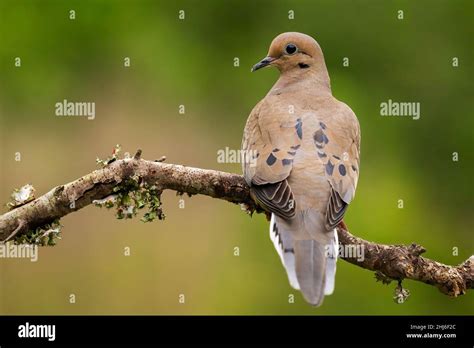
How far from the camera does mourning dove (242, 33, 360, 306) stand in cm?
590

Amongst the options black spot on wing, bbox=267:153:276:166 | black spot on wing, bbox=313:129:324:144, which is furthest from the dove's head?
black spot on wing, bbox=267:153:276:166

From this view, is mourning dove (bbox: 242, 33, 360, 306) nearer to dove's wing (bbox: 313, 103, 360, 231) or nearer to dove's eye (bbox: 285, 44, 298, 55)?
dove's wing (bbox: 313, 103, 360, 231)

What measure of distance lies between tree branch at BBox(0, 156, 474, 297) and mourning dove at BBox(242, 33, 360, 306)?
21 cm

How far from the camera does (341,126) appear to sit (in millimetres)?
6879

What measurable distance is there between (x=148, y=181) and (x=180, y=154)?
3625 mm

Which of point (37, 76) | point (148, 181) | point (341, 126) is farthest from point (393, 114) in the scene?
point (148, 181)

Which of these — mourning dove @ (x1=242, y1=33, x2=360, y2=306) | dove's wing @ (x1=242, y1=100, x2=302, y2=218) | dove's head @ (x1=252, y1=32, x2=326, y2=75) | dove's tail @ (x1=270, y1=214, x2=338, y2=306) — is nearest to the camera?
dove's tail @ (x1=270, y1=214, x2=338, y2=306)

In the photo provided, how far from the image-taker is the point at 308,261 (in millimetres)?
5859

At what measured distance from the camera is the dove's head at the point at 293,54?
7.84 metres

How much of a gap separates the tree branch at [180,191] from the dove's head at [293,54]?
6.25 ft

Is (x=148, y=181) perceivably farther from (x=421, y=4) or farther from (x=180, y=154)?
(x=421, y=4)

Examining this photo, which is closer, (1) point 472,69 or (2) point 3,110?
(2) point 3,110

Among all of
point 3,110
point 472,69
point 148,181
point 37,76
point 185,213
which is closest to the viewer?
point 148,181

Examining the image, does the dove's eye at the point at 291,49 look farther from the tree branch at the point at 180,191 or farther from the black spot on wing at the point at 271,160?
the tree branch at the point at 180,191
